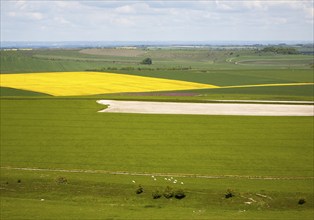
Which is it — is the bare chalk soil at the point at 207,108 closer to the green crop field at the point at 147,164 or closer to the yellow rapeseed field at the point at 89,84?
the green crop field at the point at 147,164

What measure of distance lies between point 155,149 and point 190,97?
33.7 m

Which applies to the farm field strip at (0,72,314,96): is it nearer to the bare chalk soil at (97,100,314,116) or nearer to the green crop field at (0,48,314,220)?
Result: the bare chalk soil at (97,100,314,116)

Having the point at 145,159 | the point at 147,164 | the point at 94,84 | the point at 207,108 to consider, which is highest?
the point at 94,84

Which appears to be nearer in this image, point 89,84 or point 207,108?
point 207,108

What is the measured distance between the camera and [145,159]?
45031mm

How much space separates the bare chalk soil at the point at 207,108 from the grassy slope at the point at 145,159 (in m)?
3.55

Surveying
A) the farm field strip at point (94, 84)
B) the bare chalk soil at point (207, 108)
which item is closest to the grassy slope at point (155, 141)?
the bare chalk soil at point (207, 108)

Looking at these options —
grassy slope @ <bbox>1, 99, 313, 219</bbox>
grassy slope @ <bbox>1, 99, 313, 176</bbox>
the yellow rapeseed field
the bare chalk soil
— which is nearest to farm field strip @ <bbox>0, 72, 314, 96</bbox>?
the yellow rapeseed field

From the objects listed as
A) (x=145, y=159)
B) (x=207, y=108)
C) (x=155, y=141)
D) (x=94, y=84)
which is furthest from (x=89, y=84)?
(x=145, y=159)

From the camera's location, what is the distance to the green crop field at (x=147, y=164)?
33688 millimetres

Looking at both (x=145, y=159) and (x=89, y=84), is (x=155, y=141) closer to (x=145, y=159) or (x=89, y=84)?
(x=145, y=159)

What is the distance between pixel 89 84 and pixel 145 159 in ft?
192

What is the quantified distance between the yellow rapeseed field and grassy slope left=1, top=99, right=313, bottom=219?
21883mm

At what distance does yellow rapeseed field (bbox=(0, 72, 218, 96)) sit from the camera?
91375mm
